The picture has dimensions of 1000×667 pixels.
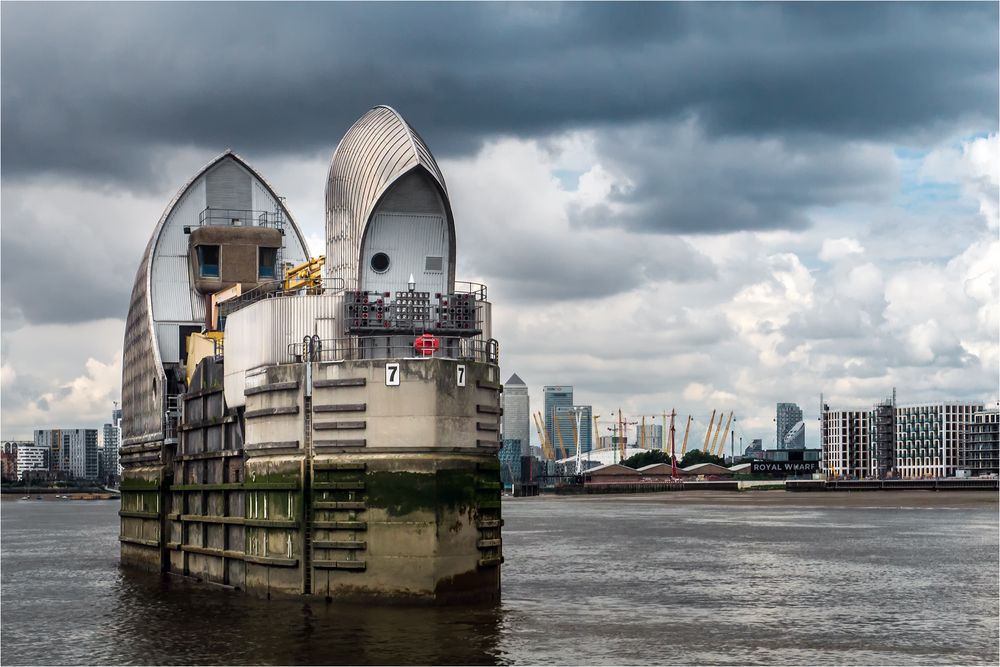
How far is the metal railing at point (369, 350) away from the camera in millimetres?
49281

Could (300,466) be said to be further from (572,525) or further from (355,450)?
(572,525)

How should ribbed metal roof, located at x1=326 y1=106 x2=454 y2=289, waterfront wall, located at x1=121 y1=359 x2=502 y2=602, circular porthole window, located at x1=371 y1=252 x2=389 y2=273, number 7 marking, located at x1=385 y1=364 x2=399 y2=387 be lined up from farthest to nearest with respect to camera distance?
circular porthole window, located at x1=371 y1=252 x2=389 y2=273 → ribbed metal roof, located at x1=326 y1=106 x2=454 y2=289 → number 7 marking, located at x1=385 y1=364 x2=399 y2=387 → waterfront wall, located at x1=121 y1=359 x2=502 y2=602

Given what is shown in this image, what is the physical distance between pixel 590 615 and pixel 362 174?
1967 centimetres

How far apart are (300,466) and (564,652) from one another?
13.1 meters

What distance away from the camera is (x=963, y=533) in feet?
349

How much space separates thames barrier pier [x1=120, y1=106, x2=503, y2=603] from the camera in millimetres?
46469

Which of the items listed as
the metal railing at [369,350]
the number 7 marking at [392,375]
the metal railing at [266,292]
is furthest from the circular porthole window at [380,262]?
the number 7 marking at [392,375]

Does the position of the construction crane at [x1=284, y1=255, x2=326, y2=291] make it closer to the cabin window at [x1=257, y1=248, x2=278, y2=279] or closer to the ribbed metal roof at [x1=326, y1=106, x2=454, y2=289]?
the ribbed metal roof at [x1=326, y1=106, x2=454, y2=289]

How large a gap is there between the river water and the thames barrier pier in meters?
1.80

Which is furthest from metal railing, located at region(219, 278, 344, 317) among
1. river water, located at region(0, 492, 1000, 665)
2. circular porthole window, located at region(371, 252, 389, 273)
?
river water, located at region(0, 492, 1000, 665)

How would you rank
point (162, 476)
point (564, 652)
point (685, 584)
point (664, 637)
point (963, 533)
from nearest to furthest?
point (564, 652), point (664, 637), point (685, 584), point (162, 476), point (963, 533)

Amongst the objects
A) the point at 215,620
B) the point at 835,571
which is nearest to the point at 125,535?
the point at 215,620

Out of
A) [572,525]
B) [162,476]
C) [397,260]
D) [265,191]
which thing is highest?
[265,191]

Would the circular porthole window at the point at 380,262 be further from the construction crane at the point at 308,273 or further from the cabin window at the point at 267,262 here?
the cabin window at the point at 267,262
